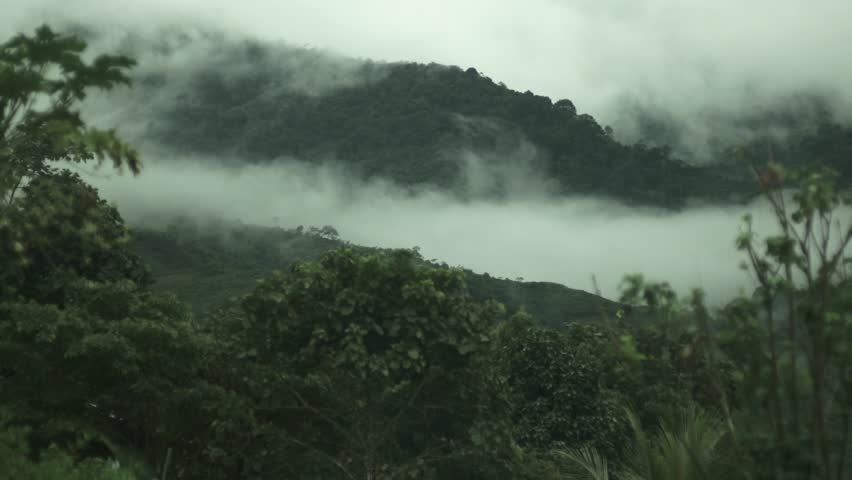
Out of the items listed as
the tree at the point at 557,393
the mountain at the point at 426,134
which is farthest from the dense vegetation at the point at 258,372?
the mountain at the point at 426,134

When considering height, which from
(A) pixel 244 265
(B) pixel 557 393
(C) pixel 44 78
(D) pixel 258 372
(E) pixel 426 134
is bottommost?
(B) pixel 557 393

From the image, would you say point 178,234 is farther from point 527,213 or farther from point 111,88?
point 111,88

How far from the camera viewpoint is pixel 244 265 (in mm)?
85438

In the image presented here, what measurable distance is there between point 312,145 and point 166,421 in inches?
5338

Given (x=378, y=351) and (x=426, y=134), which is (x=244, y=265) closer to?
(x=426, y=134)

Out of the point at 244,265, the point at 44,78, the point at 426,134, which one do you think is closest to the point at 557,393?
the point at 44,78

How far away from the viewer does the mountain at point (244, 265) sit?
6625 centimetres

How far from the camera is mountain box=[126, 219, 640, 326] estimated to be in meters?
66.2

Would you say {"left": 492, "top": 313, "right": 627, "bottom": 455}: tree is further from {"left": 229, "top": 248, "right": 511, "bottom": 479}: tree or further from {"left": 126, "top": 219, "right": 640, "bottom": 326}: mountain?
{"left": 126, "top": 219, "right": 640, "bottom": 326}: mountain

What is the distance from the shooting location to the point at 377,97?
502 ft

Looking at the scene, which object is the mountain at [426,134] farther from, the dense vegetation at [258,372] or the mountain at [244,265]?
the dense vegetation at [258,372]

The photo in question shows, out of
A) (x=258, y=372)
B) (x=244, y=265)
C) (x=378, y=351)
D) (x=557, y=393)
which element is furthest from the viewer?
(x=244, y=265)

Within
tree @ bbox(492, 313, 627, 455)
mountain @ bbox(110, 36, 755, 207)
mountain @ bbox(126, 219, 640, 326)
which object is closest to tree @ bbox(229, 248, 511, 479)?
tree @ bbox(492, 313, 627, 455)

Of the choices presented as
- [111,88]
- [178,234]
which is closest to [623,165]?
[178,234]
